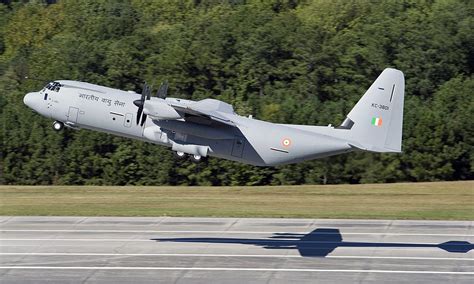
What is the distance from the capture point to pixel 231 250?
2076 inches

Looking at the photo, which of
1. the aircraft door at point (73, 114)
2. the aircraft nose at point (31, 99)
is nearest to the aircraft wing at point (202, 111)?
the aircraft door at point (73, 114)

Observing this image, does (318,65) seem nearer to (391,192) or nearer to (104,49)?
(104,49)

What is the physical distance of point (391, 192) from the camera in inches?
3034

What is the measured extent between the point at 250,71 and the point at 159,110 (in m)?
55.4

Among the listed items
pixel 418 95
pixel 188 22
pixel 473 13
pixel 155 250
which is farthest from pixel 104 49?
pixel 155 250

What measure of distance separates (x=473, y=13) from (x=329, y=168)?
3668 cm

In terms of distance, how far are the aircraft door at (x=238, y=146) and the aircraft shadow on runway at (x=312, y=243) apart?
612 centimetres

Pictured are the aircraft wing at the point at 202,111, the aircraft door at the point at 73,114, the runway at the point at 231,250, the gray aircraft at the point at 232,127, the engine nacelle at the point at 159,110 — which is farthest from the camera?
the aircraft door at the point at 73,114

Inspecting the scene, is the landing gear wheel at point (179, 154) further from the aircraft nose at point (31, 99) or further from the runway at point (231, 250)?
the aircraft nose at point (31, 99)

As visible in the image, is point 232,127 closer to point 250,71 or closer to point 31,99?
point 31,99

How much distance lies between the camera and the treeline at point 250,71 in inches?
3492

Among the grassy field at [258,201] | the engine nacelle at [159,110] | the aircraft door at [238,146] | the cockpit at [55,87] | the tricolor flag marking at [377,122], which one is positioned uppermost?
the tricolor flag marking at [377,122]

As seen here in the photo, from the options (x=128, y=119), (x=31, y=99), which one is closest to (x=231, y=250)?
(x=128, y=119)

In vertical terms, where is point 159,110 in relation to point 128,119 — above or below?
above
